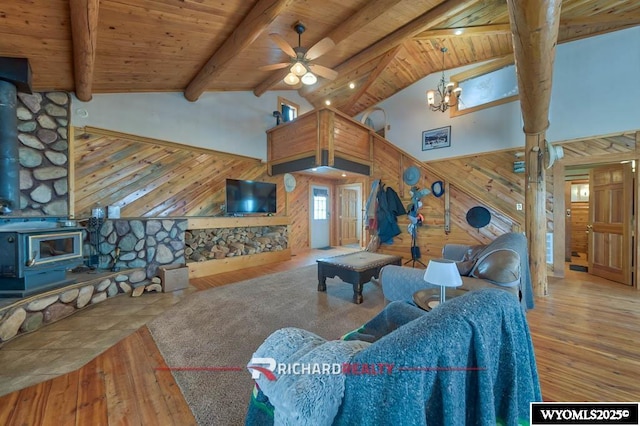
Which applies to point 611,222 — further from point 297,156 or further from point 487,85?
point 297,156

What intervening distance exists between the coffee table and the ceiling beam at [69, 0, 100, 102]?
3.46 meters

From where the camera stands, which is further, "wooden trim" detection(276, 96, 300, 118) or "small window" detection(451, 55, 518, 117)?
"wooden trim" detection(276, 96, 300, 118)

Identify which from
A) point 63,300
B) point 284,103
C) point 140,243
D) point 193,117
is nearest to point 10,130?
point 140,243

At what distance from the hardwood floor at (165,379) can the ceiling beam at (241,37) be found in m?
3.61

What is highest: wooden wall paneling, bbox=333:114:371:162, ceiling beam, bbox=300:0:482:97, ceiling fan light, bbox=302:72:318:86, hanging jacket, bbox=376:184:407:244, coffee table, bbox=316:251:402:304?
ceiling beam, bbox=300:0:482:97

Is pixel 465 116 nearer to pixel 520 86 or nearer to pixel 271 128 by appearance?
pixel 520 86

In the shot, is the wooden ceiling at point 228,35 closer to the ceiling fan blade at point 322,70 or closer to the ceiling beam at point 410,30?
the ceiling beam at point 410,30

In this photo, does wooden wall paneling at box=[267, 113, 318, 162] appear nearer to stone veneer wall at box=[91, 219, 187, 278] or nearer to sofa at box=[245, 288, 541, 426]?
stone veneer wall at box=[91, 219, 187, 278]

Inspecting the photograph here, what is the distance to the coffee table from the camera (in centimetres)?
304

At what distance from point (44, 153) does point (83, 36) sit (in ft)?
6.26

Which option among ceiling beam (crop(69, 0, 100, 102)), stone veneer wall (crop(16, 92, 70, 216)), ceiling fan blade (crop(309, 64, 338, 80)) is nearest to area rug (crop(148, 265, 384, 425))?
stone veneer wall (crop(16, 92, 70, 216))

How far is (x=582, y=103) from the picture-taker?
407 centimetres

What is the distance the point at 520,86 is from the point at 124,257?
555 cm

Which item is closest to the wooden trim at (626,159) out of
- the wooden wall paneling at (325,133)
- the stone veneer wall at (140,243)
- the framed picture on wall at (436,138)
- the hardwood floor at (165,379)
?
the hardwood floor at (165,379)
